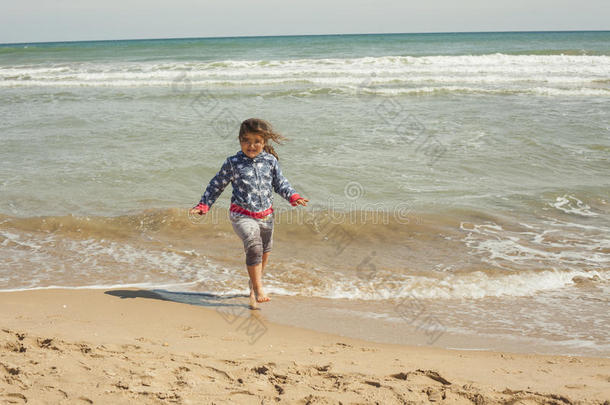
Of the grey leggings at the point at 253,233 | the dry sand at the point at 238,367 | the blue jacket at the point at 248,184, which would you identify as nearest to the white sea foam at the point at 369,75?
the blue jacket at the point at 248,184

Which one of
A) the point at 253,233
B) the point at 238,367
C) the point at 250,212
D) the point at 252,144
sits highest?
the point at 252,144

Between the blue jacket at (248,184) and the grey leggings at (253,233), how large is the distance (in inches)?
2.3

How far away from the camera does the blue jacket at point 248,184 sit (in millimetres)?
4176

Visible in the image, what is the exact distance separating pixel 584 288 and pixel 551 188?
9.92ft

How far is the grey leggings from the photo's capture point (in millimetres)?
4109

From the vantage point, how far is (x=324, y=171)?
8031mm

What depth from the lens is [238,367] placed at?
2.89 metres

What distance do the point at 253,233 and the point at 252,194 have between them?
314 mm

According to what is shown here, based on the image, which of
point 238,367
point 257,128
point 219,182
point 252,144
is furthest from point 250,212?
point 238,367

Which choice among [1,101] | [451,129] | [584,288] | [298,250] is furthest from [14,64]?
[584,288]

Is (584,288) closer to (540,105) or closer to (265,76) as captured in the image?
(540,105)

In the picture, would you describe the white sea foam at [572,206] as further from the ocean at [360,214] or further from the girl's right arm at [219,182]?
the girl's right arm at [219,182]

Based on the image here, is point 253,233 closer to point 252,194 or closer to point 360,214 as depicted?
point 252,194

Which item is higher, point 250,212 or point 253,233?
point 250,212
